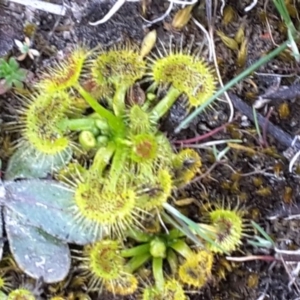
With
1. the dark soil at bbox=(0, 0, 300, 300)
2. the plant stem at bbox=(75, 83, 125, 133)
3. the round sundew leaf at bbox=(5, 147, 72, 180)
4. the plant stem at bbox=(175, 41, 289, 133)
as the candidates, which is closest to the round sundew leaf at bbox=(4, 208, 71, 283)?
the round sundew leaf at bbox=(5, 147, 72, 180)

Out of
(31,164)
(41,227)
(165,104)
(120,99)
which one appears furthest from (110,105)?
(41,227)

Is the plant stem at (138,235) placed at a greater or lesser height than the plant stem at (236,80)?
→ lesser

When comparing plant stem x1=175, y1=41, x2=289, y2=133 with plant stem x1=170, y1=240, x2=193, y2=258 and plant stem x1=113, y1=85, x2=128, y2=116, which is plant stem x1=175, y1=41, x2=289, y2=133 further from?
plant stem x1=170, y1=240, x2=193, y2=258

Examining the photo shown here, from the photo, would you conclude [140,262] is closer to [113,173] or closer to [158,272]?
[158,272]

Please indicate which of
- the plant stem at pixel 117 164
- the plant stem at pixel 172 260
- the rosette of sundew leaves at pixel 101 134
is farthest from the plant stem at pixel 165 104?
the plant stem at pixel 172 260

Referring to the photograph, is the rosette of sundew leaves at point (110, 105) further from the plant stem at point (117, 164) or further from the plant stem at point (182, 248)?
the plant stem at point (182, 248)

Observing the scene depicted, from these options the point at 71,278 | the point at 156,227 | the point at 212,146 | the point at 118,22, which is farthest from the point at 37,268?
the point at 118,22

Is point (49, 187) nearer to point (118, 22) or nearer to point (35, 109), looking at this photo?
point (35, 109)

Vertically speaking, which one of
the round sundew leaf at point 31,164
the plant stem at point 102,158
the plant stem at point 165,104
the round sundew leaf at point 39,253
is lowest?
the round sundew leaf at point 39,253

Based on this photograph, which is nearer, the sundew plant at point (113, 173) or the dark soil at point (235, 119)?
the sundew plant at point (113, 173)
